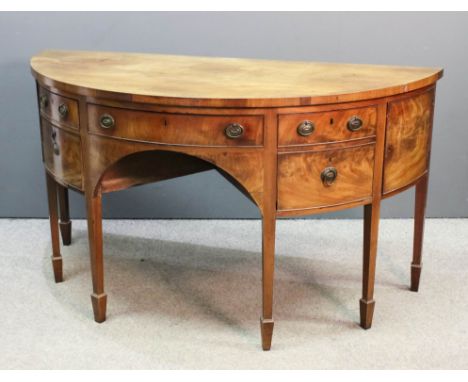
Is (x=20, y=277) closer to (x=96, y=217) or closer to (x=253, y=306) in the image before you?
(x=96, y=217)

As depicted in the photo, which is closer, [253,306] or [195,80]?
[195,80]

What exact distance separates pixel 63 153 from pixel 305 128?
2.83ft

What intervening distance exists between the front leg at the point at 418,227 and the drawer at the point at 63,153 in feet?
3.89

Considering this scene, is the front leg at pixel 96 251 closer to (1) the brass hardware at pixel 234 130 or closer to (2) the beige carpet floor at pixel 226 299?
(2) the beige carpet floor at pixel 226 299

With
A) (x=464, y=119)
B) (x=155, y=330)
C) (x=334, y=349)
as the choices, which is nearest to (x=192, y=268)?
(x=155, y=330)

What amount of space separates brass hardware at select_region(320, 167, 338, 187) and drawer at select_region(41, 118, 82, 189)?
80 cm

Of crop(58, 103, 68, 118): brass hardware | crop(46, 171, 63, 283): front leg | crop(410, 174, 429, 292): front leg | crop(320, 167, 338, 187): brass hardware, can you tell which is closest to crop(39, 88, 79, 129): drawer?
crop(58, 103, 68, 118): brass hardware

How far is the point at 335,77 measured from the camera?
9.04 ft

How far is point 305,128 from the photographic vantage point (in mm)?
2490

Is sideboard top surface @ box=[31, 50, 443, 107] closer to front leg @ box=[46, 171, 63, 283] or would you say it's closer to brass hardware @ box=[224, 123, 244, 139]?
brass hardware @ box=[224, 123, 244, 139]

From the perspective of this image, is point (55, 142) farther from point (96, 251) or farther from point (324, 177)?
point (324, 177)

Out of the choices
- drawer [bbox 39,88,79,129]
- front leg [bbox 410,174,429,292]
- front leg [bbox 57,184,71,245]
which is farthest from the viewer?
front leg [bbox 57,184,71,245]

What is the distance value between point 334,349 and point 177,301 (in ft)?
2.10

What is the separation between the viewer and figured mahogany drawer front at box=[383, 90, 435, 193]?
2.66 meters
